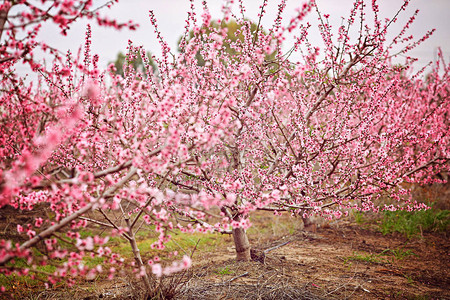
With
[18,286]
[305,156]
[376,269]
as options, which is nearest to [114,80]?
[305,156]

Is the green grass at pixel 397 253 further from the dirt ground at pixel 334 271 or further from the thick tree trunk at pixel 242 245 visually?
the thick tree trunk at pixel 242 245

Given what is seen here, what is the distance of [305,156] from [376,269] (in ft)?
7.59

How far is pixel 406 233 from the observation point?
22.2 ft

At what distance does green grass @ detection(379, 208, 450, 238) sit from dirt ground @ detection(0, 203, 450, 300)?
0.18 m

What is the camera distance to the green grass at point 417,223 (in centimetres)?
690

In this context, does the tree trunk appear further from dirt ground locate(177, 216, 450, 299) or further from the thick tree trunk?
the thick tree trunk

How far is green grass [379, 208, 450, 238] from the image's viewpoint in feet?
22.6

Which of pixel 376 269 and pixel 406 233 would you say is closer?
pixel 376 269

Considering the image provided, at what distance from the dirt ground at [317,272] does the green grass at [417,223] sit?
0.18 metres

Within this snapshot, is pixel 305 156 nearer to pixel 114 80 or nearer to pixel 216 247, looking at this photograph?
pixel 114 80

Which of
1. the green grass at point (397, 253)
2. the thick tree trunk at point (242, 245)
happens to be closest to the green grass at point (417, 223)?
the green grass at point (397, 253)

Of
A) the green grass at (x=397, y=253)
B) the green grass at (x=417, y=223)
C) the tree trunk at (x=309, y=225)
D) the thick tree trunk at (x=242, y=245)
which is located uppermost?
the thick tree trunk at (x=242, y=245)

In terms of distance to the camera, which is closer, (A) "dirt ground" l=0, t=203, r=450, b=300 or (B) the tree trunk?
(A) "dirt ground" l=0, t=203, r=450, b=300

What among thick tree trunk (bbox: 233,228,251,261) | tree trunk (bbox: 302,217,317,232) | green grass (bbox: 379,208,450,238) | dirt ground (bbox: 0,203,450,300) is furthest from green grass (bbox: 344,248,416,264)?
thick tree trunk (bbox: 233,228,251,261)
